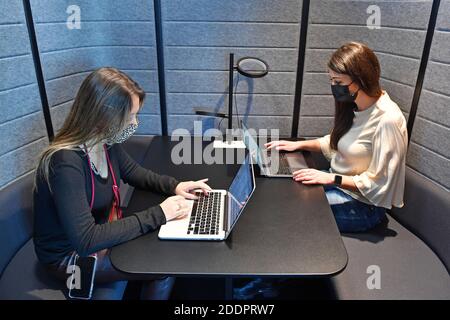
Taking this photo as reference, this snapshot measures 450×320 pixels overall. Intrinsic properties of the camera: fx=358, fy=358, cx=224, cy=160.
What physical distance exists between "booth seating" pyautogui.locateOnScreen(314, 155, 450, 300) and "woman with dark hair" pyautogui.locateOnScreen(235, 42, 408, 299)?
81mm

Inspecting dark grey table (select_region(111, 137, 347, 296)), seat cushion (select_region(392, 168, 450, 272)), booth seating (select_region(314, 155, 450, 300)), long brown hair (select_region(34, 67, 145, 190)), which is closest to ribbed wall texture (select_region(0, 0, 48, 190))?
long brown hair (select_region(34, 67, 145, 190))

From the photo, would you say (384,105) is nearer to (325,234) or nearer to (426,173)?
(426,173)

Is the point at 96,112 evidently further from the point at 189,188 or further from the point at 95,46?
the point at 95,46

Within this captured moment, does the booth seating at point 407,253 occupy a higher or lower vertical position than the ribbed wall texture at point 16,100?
lower

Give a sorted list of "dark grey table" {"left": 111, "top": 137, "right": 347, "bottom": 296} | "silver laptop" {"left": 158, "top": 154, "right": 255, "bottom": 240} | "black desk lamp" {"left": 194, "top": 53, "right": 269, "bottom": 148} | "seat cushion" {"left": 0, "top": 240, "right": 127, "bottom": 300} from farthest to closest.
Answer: "black desk lamp" {"left": 194, "top": 53, "right": 269, "bottom": 148} < "seat cushion" {"left": 0, "top": 240, "right": 127, "bottom": 300} < "silver laptop" {"left": 158, "top": 154, "right": 255, "bottom": 240} < "dark grey table" {"left": 111, "top": 137, "right": 347, "bottom": 296}

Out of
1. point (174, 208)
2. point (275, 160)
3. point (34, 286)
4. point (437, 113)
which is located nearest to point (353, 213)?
point (275, 160)

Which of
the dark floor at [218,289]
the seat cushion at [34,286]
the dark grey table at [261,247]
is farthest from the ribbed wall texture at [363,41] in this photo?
the seat cushion at [34,286]

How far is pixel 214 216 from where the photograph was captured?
1104 mm

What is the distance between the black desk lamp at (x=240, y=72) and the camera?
1584 millimetres

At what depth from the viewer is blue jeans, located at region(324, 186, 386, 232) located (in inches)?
56.1

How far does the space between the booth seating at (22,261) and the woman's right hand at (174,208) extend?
0.32 m

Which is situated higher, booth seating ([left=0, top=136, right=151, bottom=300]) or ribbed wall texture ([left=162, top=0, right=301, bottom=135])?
ribbed wall texture ([left=162, top=0, right=301, bottom=135])

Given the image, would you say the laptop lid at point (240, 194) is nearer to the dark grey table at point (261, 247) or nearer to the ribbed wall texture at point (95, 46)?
the dark grey table at point (261, 247)

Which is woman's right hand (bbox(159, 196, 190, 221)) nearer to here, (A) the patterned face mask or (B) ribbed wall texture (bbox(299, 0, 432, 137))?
(A) the patterned face mask
